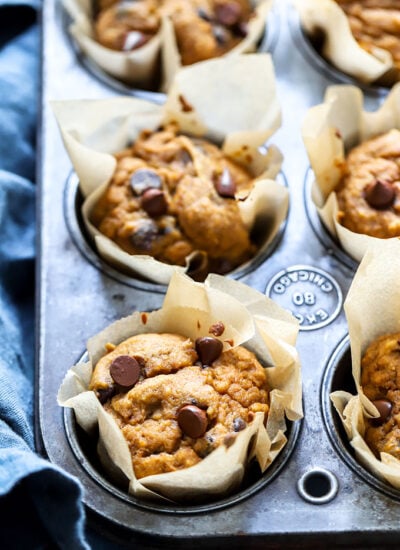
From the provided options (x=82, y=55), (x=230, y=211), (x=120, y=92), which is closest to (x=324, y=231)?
(x=230, y=211)

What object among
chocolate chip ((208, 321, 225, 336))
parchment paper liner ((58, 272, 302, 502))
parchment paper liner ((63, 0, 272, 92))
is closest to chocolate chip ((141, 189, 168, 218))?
parchment paper liner ((58, 272, 302, 502))

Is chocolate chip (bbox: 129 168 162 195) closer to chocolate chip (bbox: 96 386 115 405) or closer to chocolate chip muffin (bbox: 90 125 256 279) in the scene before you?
chocolate chip muffin (bbox: 90 125 256 279)

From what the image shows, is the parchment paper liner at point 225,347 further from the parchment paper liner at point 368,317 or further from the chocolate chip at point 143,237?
the chocolate chip at point 143,237

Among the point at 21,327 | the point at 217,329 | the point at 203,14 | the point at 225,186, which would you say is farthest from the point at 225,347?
the point at 203,14

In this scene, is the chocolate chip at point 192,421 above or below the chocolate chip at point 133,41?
below

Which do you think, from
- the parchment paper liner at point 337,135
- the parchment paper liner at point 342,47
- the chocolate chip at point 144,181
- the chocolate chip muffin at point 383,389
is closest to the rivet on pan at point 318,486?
the chocolate chip muffin at point 383,389

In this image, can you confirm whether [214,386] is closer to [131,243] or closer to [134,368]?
[134,368]

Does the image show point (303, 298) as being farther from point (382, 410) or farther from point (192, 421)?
point (192, 421)
